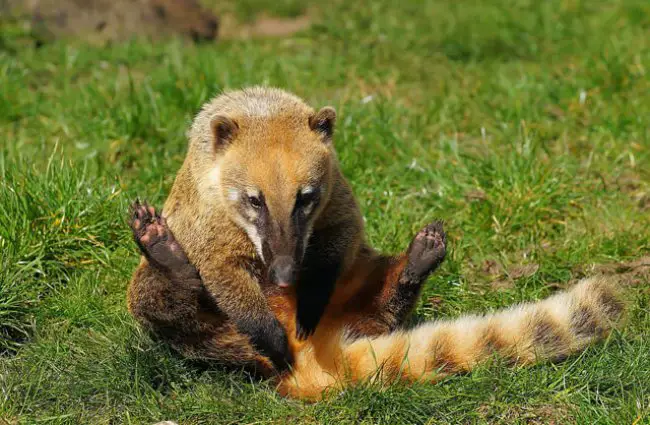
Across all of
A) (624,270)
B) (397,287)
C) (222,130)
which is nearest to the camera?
(222,130)

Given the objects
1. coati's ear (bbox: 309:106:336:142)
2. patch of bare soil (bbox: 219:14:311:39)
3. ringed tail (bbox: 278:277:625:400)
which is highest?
coati's ear (bbox: 309:106:336:142)

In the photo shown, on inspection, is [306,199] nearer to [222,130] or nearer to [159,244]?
[222,130]

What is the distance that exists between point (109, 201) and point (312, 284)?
70.8 inches

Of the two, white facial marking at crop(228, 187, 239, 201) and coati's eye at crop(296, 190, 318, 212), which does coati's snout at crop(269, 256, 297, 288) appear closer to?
coati's eye at crop(296, 190, 318, 212)

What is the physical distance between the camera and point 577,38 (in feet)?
28.0

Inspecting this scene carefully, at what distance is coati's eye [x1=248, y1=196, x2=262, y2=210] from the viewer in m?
4.17

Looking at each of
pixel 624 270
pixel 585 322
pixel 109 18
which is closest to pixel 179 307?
pixel 585 322

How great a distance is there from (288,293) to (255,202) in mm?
584

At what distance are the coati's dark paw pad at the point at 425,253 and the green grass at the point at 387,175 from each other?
0.60 metres

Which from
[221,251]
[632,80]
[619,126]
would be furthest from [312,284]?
[632,80]

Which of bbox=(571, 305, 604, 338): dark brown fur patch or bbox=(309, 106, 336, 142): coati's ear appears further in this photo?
bbox=(309, 106, 336, 142): coati's ear

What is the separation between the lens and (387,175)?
6.37 meters

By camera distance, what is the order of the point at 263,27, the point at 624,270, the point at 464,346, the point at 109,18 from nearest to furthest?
the point at 464,346 < the point at 624,270 < the point at 109,18 < the point at 263,27

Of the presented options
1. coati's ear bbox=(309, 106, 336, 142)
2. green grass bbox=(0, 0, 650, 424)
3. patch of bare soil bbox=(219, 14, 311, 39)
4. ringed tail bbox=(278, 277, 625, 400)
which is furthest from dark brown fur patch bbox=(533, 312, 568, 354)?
patch of bare soil bbox=(219, 14, 311, 39)
